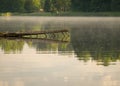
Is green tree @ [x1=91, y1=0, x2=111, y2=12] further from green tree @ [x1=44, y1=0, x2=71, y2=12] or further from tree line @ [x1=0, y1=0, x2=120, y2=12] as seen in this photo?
green tree @ [x1=44, y1=0, x2=71, y2=12]

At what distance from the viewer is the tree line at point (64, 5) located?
499 ft

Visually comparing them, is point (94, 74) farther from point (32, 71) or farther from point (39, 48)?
point (39, 48)

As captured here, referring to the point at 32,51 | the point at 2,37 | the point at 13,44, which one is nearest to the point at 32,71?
the point at 32,51

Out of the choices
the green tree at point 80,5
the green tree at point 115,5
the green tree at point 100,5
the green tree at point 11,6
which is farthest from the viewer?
the green tree at point 11,6

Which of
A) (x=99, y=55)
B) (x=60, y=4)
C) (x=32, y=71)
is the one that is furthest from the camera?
(x=60, y=4)

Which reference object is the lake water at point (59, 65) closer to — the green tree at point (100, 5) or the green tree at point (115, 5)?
the green tree at point (115, 5)

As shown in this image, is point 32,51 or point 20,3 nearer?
point 32,51

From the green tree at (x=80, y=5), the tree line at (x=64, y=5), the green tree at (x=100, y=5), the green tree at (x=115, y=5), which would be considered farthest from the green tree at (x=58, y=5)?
the green tree at (x=115, y=5)

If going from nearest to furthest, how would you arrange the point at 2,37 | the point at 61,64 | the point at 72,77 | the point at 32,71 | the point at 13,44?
the point at 72,77
the point at 32,71
the point at 61,64
the point at 13,44
the point at 2,37

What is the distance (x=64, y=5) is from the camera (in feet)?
594

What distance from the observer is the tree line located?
499ft

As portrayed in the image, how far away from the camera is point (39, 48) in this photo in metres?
39.1

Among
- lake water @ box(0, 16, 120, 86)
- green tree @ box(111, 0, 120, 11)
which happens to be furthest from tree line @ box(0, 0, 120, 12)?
lake water @ box(0, 16, 120, 86)

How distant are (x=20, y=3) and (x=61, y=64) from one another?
158285mm
